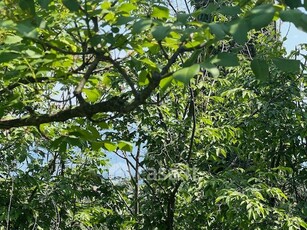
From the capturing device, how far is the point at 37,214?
358cm

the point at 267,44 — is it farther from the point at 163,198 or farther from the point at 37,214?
the point at 37,214

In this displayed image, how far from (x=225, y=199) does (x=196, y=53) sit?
2.22m

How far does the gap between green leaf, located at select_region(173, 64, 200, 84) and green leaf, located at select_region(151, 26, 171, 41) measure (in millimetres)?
78

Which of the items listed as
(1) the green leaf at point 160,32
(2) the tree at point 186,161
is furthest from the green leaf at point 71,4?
(2) the tree at point 186,161

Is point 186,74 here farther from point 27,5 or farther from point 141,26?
point 27,5

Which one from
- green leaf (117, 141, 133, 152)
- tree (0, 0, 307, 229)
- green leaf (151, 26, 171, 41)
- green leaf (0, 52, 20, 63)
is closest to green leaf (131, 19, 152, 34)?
green leaf (151, 26, 171, 41)

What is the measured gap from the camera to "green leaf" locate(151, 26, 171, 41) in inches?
33.6

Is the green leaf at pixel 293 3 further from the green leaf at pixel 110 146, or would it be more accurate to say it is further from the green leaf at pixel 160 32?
the green leaf at pixel 110 146

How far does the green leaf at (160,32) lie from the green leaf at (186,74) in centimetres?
8

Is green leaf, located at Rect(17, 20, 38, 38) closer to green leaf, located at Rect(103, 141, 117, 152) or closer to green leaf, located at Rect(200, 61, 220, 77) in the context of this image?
green leaf, located at Rect(200, 61, 220, 77)

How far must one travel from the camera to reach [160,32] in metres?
0.86

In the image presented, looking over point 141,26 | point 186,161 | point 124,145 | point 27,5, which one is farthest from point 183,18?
point 186,161

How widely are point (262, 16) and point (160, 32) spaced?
0.18 meters

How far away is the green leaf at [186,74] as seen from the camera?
31.4 inches
